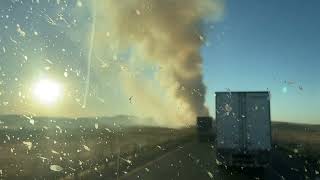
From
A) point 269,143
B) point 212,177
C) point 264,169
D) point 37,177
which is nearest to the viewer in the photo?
point 37,177

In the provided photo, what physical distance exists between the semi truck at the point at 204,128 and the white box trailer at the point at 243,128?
37306 mm

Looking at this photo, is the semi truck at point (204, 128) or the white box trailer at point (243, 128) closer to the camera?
the white box trailer at point (243, 128)

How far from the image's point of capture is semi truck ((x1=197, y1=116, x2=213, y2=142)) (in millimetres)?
62500

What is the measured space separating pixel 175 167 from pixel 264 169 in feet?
14.2

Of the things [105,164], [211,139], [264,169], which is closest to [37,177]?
[105,164]

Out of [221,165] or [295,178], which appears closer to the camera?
[295,178]

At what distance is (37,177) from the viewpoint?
19.7 meters

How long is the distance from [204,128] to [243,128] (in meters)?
38.7

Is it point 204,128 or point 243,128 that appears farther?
point 204,128

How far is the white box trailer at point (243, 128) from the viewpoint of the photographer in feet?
79.5

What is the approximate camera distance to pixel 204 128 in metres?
63.4

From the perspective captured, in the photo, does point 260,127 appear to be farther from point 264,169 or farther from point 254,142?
point 264,169

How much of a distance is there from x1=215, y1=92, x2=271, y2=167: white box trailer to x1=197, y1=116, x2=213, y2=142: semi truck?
37306 millimetres

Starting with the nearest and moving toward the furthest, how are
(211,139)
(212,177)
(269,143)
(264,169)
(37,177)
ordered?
(37,177), (212,177), (269,143), (264,169), (211,139)
